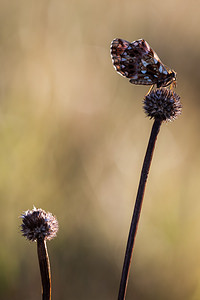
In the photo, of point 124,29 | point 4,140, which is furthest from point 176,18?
point 4,140

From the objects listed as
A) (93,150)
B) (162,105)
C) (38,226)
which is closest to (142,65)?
(162,105)

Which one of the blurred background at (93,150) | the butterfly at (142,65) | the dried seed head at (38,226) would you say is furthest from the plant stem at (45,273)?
the blurred background at (93,150)

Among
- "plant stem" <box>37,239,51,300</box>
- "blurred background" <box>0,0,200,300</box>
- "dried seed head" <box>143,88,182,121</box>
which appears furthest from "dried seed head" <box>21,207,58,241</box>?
"blurred background" <box>0,0,200,300</box>

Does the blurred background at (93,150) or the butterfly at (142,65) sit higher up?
the blurred background at (93,150)

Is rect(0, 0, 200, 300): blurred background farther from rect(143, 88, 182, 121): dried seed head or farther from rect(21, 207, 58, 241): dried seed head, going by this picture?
rect(143, 88, 182, 121): dried seed head

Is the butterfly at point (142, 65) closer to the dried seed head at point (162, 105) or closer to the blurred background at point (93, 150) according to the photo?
the dried seed head at point (162, 105)

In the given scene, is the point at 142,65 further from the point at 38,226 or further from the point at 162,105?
the point at 38,226

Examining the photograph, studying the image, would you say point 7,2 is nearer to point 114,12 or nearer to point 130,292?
point 114,12
